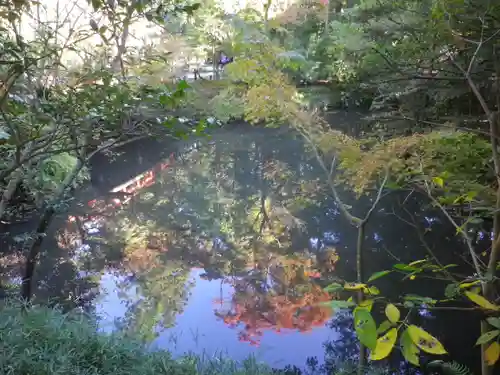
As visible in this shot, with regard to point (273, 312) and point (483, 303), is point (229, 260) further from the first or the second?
point (483, 303)

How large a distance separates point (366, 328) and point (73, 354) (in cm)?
165

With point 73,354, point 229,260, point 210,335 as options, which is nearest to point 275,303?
point 210,335

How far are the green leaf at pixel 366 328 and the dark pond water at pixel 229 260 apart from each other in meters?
2.26

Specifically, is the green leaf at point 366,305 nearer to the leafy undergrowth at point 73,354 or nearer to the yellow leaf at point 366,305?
the yellow leaf at point 366,305

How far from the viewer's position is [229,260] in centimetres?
423

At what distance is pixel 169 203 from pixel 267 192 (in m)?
1.28

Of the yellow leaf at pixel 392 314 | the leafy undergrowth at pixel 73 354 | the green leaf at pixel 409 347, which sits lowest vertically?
the leafy undergrowth at pixel 73 354

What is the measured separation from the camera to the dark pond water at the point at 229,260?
3.09 metres

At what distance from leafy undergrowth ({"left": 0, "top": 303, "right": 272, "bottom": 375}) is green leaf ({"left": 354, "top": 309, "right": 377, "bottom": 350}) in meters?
1.47

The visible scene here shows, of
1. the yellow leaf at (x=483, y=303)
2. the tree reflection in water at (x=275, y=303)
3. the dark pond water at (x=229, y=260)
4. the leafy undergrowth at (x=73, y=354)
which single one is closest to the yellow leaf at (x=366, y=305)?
the yellow leaf at (x=483, y=303)

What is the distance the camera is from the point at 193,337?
3035 mm

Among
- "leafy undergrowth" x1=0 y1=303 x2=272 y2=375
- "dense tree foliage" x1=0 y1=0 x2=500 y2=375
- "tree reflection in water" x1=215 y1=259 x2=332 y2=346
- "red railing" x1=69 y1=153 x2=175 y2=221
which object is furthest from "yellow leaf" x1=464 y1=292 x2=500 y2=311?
"red railing" x1=69 y1=153 x2=175 y2=221

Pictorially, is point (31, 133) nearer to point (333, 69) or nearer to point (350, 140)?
point (350, 140)

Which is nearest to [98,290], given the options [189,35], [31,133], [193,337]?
[193,337]
